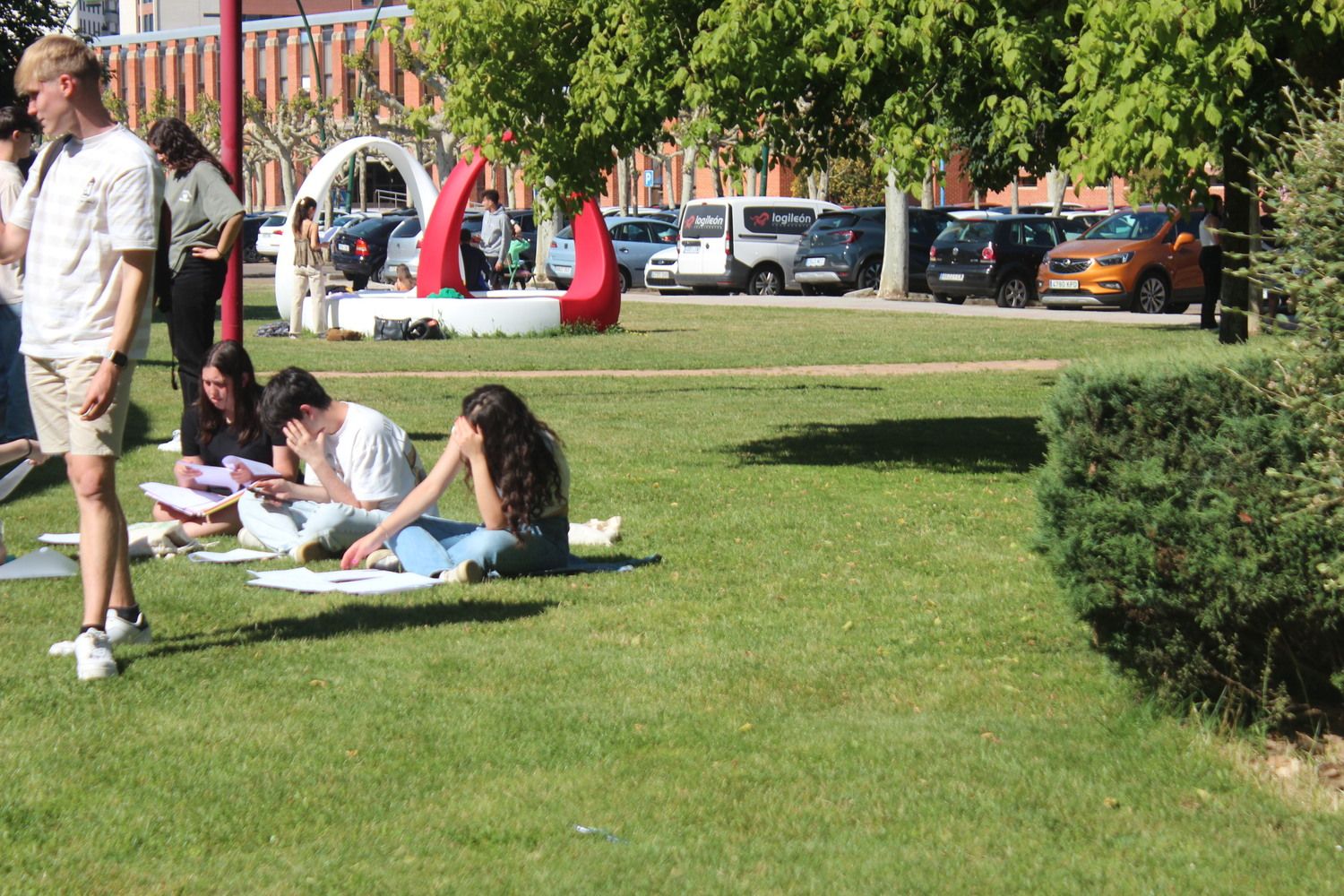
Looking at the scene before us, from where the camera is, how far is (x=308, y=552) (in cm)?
747

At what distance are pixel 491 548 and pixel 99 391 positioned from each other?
7.07ft

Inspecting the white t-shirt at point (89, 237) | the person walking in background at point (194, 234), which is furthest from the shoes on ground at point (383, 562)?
the person walking in background at point (194, 234)

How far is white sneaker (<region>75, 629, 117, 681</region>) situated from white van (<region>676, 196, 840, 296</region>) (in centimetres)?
2839

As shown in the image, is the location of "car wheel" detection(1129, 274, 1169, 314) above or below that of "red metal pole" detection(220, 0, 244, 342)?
below

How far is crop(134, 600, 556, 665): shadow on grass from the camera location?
19.8 ft

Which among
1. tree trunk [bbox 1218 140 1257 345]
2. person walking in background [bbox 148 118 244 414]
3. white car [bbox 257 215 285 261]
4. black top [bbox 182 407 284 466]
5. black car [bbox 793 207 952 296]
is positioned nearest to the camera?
black top [bbox 182 407 284 466]

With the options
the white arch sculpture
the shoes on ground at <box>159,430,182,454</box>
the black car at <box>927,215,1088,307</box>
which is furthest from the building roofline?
the shoes on ground at <box>159,430,182,454</box>

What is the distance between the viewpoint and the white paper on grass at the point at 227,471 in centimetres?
794

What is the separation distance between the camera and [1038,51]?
8.45 meters

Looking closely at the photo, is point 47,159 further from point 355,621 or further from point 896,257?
point 896,257

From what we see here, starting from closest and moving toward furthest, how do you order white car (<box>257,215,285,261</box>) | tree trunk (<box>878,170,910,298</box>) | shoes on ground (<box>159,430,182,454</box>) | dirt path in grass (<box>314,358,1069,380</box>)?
shoes on ground (<box>159,430,182,454</box>) → dirt path in grass (<box>314,358,1069,380</box>) → tree trunk (<box>878,170,910,298</box>) → white car (<box>257,215,285,261</box>)

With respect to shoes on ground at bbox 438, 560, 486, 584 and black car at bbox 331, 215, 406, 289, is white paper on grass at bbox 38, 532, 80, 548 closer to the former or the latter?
shoes on ground at bbox 438, 560, 486, 584

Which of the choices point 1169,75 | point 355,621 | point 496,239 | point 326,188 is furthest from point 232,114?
point 326,188

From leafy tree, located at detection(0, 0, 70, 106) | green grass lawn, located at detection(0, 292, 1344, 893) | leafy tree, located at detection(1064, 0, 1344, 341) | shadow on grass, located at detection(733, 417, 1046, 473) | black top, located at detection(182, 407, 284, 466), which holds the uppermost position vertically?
leafy tree, located at detection(0, 0, 70, 106)
